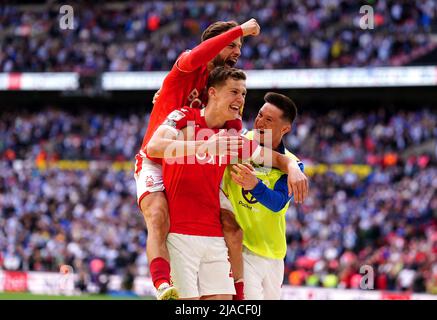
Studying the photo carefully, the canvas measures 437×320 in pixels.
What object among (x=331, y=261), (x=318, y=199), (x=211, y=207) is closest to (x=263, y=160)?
(x=211, y=207)

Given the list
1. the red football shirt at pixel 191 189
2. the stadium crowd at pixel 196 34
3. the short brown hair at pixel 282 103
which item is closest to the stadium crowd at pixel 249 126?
the stadium crowd at pixel 196 34

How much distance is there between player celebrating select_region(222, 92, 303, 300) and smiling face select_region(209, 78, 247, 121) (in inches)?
16.3

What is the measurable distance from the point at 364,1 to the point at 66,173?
11402 mm

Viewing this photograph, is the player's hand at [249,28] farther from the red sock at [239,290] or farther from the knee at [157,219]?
the red sock at [239,290]

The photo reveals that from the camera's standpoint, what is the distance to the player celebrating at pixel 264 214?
270 inches

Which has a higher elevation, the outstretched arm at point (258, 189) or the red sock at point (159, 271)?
the outstretched arm at point (258, 189)

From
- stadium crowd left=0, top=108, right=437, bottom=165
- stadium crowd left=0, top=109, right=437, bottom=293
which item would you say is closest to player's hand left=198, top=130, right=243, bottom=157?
stadium crowd left=0, top=109, right=437, bottom=293

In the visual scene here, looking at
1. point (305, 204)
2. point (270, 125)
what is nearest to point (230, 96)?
point (270, 125)

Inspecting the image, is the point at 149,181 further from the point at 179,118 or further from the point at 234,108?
the point at 234,108

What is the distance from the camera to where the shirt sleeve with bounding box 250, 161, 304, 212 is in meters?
6.32

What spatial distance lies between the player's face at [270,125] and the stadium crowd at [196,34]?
20406 millimetres

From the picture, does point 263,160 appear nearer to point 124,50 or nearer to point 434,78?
point 434,78

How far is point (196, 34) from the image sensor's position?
29.7 meters

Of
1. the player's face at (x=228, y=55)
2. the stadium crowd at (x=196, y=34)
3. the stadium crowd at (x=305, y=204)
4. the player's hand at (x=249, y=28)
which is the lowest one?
the stadium crowd at (x=305, y=204)
